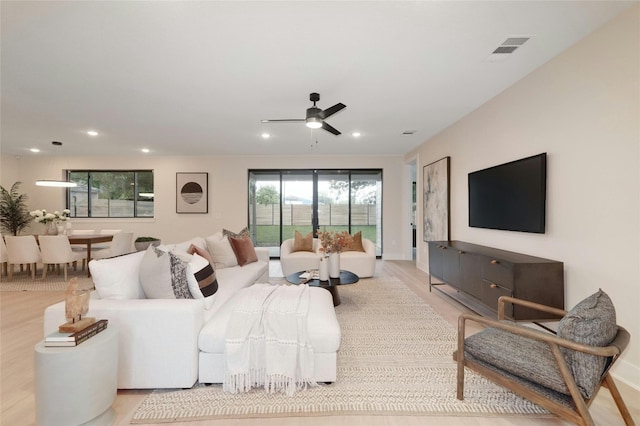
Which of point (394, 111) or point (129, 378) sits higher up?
point (394, 111)

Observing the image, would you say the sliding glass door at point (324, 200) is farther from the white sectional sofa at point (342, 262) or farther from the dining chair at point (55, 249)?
the dining chair at point (55, 249)

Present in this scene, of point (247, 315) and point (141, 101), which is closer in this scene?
point (247, 315)

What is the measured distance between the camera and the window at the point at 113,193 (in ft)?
24.2

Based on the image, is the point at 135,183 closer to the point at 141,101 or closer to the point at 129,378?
the point at 141,101

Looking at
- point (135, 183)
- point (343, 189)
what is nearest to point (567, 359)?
point (343, 189)

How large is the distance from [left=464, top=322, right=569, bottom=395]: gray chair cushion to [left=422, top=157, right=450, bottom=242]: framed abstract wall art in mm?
3097

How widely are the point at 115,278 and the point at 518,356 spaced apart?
107 inches

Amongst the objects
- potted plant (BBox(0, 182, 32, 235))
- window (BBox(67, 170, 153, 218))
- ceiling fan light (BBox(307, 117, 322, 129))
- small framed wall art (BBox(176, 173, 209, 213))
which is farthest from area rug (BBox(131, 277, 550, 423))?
potted plant (BBox(0, 182, 32, 235))

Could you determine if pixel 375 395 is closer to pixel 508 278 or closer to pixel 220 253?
pixel 508 278

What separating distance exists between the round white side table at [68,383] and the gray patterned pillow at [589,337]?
254cm

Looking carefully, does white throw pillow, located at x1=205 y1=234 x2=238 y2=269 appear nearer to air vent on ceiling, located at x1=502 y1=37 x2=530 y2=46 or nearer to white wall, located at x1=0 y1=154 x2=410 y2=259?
white wall, located at x1=0 y1=154 x2=410 y2=259

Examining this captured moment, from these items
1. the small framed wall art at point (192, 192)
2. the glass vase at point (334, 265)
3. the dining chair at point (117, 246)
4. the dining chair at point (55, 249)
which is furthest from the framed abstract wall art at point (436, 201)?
the dining chair at point (55, 249)

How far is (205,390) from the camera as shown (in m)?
1.96

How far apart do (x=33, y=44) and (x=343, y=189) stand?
587cm
